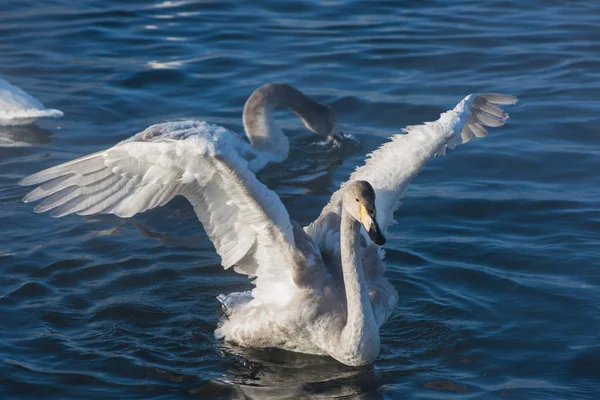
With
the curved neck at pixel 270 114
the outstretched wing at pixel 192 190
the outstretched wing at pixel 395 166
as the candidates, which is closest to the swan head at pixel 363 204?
the outstretched wing at pixel 192 190

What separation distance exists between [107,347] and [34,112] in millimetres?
5347

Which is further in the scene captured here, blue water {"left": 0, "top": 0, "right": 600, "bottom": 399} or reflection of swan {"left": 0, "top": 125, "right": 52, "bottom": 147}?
reflection of swan {"left": 0, "top": 125, "right": 52, "bottom": 147}

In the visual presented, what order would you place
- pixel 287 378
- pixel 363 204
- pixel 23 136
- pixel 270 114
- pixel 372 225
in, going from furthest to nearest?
pixel 270 114 < pixel 23 136 < pixel 287 378 < pixel 363 204 < pixel 372 225

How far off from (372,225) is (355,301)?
0.83 m

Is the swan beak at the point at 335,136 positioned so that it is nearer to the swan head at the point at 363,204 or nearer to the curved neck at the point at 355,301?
the curved neck at the point at 355,301

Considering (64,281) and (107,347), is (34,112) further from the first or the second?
(107,347)

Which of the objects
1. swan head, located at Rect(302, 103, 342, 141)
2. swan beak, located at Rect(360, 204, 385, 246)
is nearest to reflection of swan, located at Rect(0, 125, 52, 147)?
swan head, located at Rect(302, 103, 342, 141)

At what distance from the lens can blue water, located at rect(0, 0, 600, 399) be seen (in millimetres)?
7547

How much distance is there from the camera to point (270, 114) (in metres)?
12.7

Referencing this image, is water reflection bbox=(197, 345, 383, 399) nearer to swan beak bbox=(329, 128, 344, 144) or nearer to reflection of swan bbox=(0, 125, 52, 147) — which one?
swan beak bbox=(329, 128, 344, 144)

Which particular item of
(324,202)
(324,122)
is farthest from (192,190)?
(324,122)

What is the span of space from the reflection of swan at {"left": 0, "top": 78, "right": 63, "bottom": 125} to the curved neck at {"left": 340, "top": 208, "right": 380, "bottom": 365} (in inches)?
244

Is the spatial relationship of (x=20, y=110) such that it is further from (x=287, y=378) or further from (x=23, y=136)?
(x=287, y=378)

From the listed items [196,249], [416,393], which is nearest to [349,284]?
[416,393]
